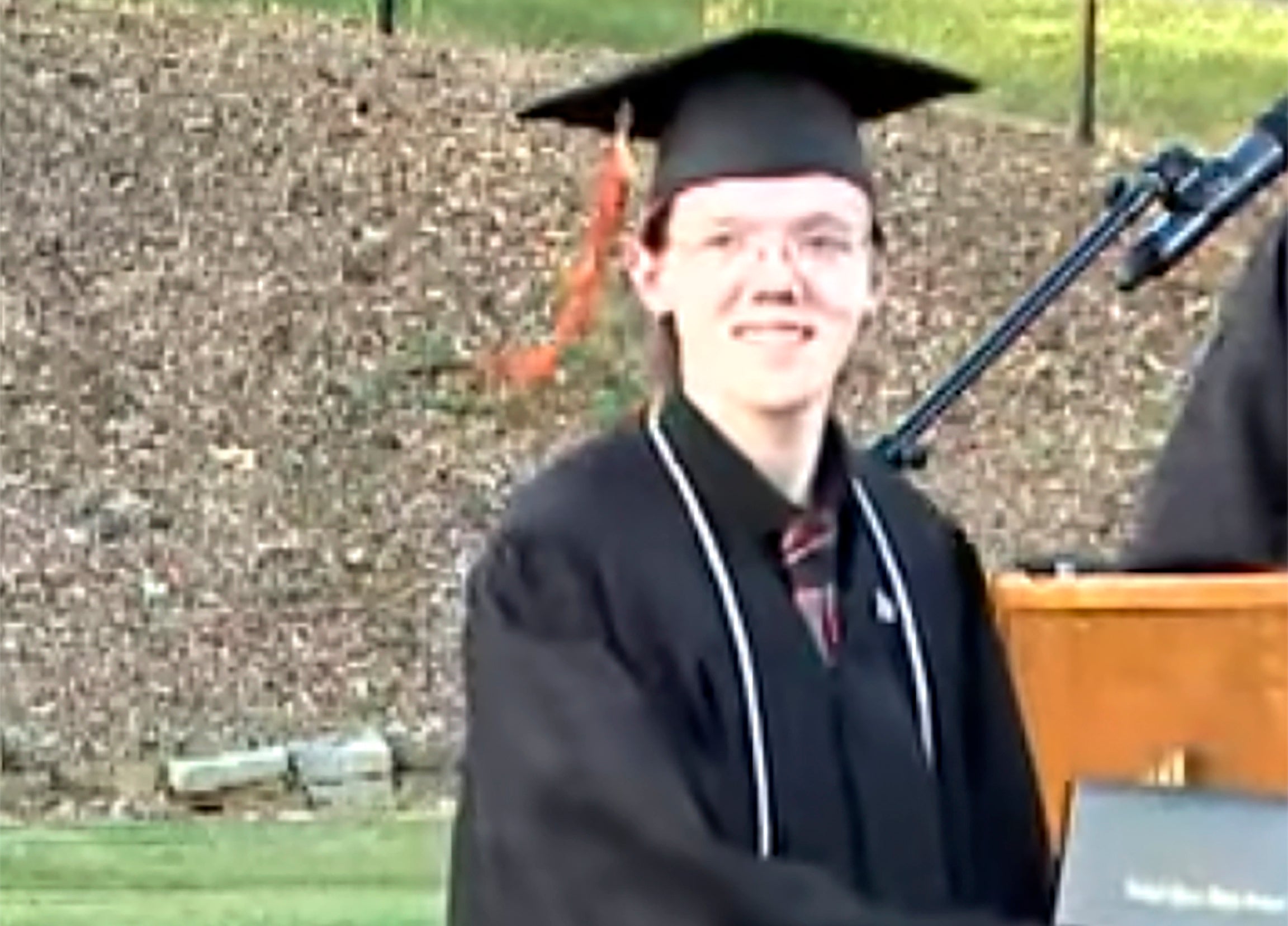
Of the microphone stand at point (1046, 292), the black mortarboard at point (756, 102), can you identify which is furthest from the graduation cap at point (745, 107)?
the microphone stand at point (1046, 292)

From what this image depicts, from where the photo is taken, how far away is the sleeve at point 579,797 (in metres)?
3.47

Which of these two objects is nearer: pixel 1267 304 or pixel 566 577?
pixel 566 577

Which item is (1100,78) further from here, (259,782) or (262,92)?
(259,782)

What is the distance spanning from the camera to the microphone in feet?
14.6

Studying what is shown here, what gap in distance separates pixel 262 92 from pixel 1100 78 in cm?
385

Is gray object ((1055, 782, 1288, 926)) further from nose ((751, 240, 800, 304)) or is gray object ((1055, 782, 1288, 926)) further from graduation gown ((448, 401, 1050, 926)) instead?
nose ((751, 240, 800, 304))

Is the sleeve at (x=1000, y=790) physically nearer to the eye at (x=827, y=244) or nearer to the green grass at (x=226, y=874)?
the eye at (x=827, y=244)

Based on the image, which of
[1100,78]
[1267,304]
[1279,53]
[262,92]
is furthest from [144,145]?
[1267,304]

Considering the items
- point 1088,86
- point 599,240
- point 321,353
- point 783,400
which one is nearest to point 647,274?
point 783,400

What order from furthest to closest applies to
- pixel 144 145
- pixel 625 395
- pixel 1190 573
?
pixel 144 145 < pixel 625 395 < pixel 1190 573

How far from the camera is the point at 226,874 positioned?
9805 millimetres

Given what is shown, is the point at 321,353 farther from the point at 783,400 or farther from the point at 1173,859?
the point at 1173,859

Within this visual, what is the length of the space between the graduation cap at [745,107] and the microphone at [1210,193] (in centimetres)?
50

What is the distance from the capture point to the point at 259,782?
1113 centimetres
